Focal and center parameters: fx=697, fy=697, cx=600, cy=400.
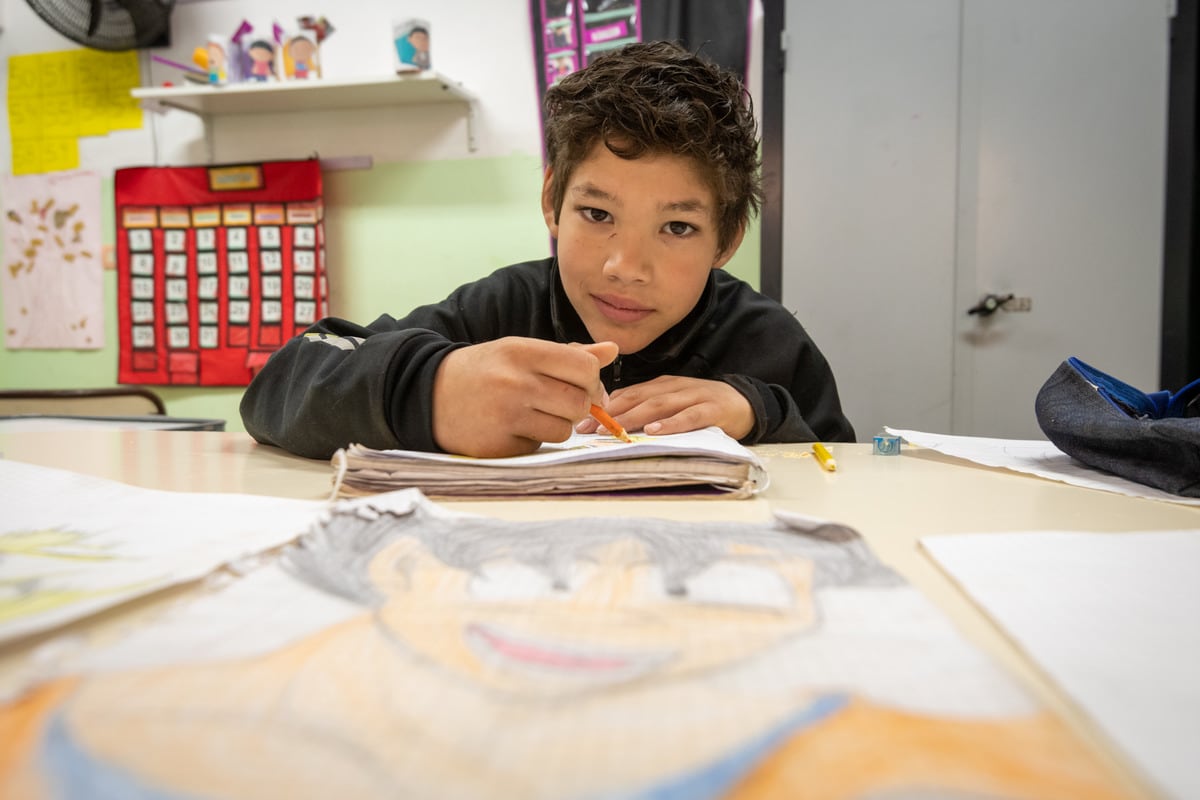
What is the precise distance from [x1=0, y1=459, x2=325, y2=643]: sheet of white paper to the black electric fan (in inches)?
84.5

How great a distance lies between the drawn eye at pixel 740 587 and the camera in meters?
0.25

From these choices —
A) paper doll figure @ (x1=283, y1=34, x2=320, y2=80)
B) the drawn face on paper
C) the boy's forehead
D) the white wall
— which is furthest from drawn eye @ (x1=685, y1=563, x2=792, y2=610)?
paper doll figure @ (x1=283, y1=34, x2=320, y2=80)

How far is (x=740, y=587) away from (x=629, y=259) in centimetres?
56

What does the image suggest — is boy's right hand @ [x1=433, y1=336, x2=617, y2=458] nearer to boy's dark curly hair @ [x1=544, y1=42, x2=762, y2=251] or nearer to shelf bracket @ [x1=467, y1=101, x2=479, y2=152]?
boy's dark curly hair @ [x1=544, y1=42, x2=762, y2=251]

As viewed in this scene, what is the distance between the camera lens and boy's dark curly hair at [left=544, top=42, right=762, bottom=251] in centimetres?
78

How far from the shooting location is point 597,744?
0.52ft

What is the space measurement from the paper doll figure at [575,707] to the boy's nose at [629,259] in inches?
21.6

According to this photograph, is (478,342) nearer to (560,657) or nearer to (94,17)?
(560,657)

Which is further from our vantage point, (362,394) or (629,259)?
(629,259)

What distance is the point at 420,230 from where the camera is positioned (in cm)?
220

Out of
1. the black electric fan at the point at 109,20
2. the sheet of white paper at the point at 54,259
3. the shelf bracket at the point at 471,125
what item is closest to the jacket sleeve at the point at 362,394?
the shelf bracket at the point at 471,125

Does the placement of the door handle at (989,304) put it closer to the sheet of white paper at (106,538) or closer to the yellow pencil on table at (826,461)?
the yellow pencil on table at (826,461)

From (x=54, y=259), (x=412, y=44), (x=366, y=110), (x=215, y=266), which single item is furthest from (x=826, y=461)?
(x=54, y=259)

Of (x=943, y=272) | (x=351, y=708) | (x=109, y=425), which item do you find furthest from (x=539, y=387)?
(x=943, y=272)
